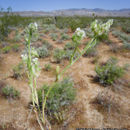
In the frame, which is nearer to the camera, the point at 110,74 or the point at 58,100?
the point at 58,100

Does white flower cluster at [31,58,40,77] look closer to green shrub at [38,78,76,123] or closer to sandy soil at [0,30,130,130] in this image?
sandy soil at [0,30,130,130]

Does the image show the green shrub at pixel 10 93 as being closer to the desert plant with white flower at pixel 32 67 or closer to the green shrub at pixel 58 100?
the green shrub at pixel 58 100

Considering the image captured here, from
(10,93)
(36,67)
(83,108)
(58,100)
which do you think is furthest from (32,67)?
(10,93)

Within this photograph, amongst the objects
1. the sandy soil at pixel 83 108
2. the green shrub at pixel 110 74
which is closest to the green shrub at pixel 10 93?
the sandy soil at pixel 83 108

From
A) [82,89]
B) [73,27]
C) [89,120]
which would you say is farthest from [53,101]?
[73,27]

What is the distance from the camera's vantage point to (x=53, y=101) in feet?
8.39

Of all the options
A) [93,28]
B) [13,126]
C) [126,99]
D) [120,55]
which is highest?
[93,28]

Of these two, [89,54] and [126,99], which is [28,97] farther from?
[89,54]

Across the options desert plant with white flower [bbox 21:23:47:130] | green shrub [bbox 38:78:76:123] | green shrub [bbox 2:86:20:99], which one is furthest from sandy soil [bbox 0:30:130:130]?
desert plant with white flower [bbox 21:23:47:130]

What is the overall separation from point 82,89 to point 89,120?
1.10 metres

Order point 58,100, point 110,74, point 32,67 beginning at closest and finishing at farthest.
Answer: point 32,67, point 58,100, point 110,74

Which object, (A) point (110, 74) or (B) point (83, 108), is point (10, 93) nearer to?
(B) point (83, 108)

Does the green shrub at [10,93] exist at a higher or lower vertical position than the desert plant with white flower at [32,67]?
lower

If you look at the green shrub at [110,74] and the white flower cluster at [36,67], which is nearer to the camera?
the white flower cluster at [36,67]
